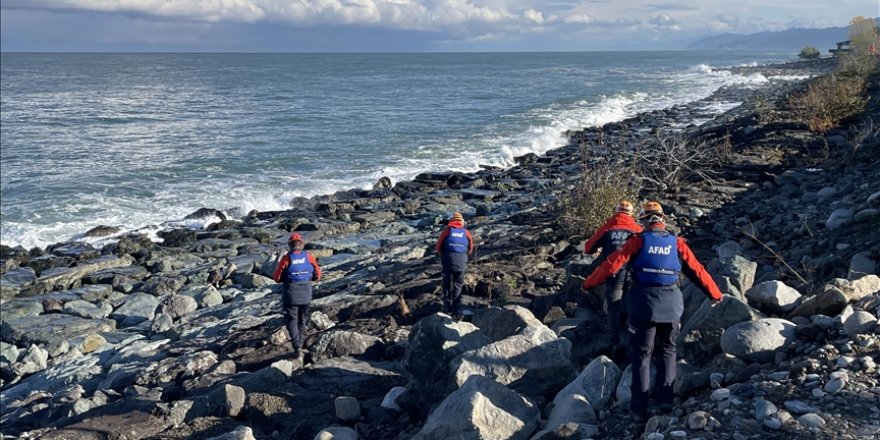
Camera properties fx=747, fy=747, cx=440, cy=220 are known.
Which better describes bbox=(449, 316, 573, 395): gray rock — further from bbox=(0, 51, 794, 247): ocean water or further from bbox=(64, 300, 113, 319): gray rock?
bbox=(0, 51, 794, 247): ocean water

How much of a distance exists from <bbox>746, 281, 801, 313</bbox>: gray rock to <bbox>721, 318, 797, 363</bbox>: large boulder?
553 mm

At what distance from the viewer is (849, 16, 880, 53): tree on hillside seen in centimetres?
4267

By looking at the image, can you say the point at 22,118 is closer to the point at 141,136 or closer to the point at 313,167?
the point at 141,136

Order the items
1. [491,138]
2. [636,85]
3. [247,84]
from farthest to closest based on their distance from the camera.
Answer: [247,84], [636,85], [491,138]

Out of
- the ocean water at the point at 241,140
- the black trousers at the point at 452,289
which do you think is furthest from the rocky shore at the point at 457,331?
the ocean water at the point at 241,140

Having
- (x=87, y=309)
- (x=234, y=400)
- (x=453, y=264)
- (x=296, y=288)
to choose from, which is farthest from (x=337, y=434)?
(x=87, y=309)

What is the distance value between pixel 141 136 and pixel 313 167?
12544 mm

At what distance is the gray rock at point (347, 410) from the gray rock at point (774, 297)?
11.6ft

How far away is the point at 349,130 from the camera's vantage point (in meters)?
36.6

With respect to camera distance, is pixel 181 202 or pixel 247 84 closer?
pixel 181 202

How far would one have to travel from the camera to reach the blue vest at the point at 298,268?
29.2 ft

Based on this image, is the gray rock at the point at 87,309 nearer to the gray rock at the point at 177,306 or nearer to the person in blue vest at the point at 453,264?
the gray rock at the point at 177,306

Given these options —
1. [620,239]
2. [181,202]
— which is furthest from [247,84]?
[620,239]

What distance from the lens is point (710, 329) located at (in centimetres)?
598
